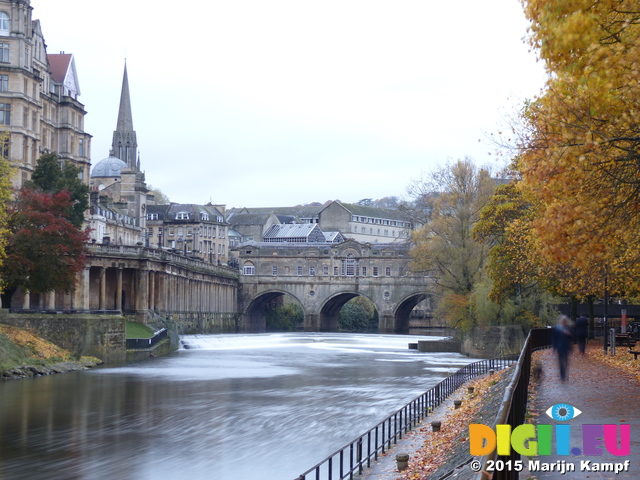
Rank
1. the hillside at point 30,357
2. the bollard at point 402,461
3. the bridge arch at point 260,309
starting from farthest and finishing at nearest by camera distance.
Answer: the bridge arch at point 260,309 → the hillside at point 30,357 → the bollard at point 402,461

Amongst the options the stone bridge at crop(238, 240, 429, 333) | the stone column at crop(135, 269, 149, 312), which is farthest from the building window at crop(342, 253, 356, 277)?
the stone column at crop(135, 269, 149, 312)

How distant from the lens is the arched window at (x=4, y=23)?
62.2m

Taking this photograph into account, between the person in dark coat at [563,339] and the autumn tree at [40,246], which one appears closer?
the person in dark coat at [563,339]

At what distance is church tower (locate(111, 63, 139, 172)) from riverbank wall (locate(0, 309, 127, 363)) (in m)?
82.0

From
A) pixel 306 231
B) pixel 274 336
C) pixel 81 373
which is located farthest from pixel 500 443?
pixel 306 231

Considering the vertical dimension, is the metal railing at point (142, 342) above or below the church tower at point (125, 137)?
below

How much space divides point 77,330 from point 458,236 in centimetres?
2558

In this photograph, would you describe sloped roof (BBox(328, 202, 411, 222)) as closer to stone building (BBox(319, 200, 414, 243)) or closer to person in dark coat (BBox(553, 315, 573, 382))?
stone building (BBox(319, 200, 414, 243))

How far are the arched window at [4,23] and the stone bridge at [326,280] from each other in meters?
45.6

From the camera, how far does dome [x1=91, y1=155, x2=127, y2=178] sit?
118m

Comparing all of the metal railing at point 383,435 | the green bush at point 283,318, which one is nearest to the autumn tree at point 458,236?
the metal railing at point 383,435

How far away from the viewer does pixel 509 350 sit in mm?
49656

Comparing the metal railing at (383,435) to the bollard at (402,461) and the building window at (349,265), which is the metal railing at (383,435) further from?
the building window at (349,265)

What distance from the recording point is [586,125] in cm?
1661
